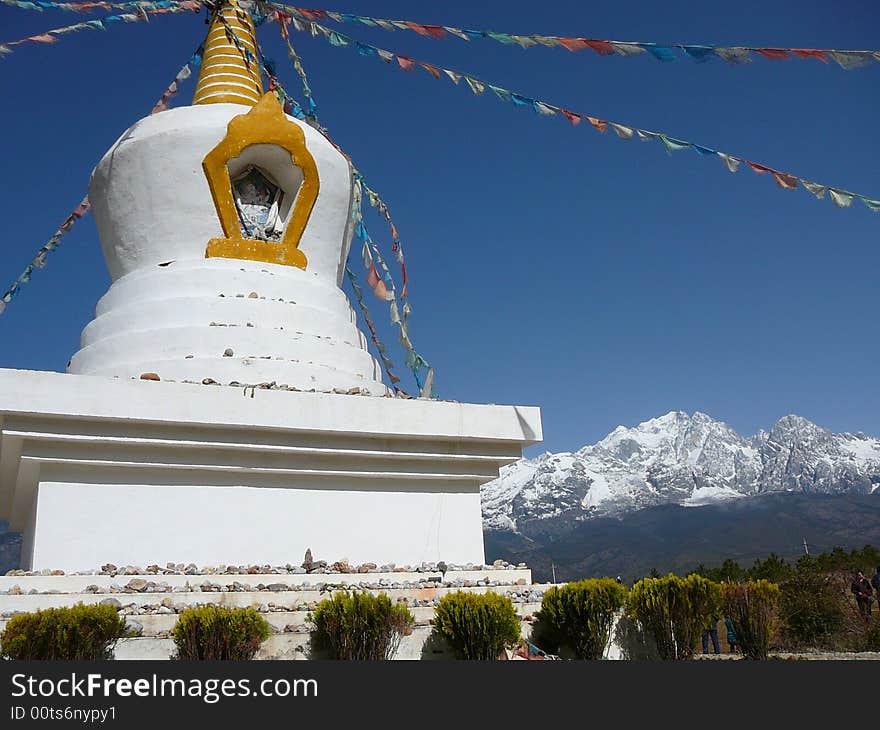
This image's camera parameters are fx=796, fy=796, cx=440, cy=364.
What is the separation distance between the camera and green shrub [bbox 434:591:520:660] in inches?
191

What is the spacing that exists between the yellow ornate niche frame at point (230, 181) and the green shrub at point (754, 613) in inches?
212

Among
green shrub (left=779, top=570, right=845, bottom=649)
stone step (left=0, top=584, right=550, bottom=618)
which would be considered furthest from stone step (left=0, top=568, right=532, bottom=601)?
green shrub (left=779, top=570, right=845, bottom=649)

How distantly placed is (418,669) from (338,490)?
3.56m

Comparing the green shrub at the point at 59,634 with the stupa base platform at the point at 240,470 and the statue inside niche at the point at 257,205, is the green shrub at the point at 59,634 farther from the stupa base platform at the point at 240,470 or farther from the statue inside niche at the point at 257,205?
the statue inside niche at the point at 257,205

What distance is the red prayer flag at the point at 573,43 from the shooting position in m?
6.93

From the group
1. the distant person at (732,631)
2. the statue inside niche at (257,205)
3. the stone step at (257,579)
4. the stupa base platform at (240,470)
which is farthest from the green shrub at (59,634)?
the statue inside niche at (257,205)

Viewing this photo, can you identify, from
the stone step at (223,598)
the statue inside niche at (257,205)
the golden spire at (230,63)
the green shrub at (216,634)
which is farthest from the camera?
the golden spire at (230,63)

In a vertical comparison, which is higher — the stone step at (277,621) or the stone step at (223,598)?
the stone step at (223,598)

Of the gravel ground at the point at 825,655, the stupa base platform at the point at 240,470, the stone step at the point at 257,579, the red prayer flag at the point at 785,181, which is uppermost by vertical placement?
the red prayer flag at the point at 785,181

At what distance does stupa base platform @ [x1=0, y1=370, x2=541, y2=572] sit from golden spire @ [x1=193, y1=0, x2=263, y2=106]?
187 inches

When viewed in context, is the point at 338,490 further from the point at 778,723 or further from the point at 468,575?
the point at 778,723

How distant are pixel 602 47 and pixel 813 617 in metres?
6.12

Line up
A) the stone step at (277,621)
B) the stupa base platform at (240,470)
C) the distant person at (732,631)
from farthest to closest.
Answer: the stupa base platform at (240,470)
the distant person at (732,631)
the stone step at (277,621)

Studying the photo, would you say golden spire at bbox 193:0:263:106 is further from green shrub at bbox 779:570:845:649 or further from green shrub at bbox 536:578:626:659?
green shrub at bbox 779:570:845:649
